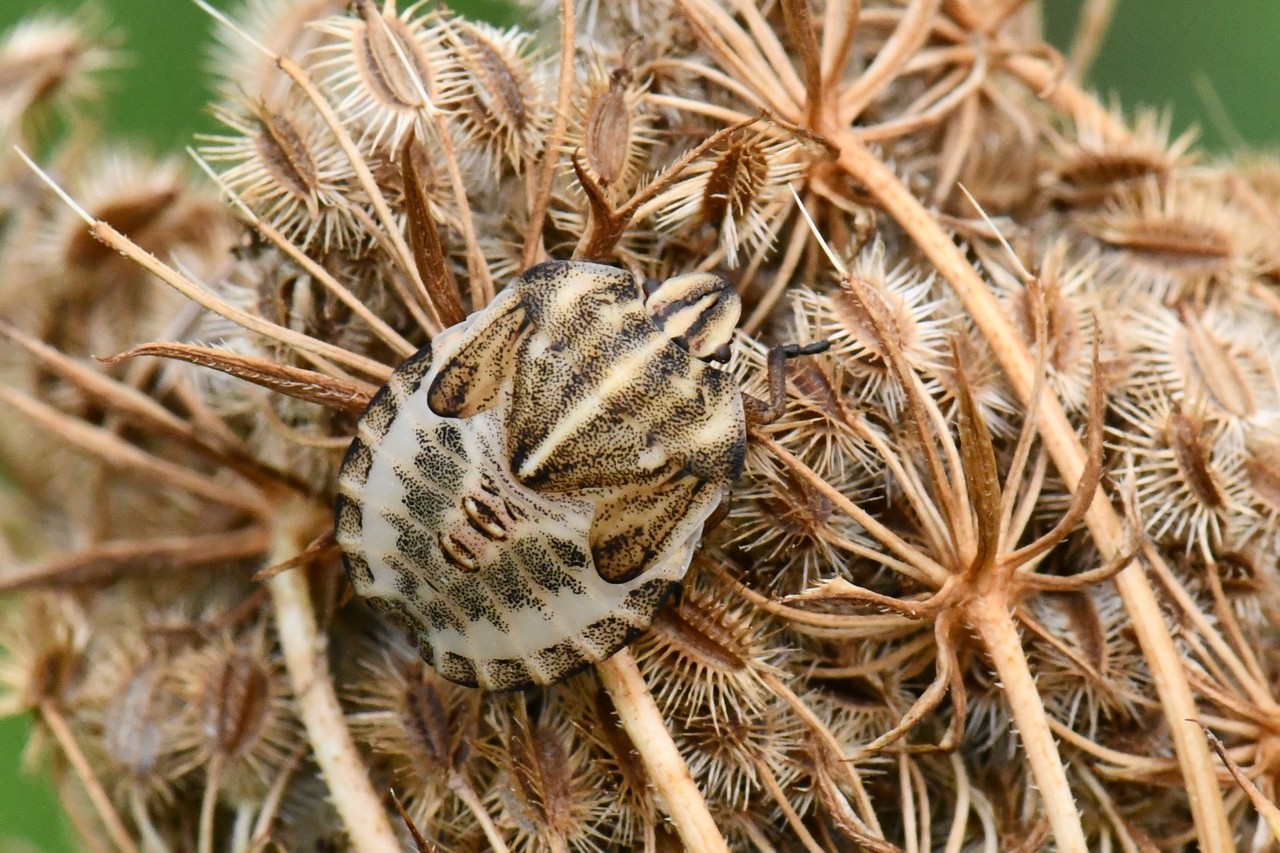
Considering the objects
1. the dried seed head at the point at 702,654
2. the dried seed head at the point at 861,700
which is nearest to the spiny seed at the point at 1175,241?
the dried seed head at the point at 861,700

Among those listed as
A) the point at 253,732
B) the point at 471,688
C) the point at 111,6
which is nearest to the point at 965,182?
the point at 471,688

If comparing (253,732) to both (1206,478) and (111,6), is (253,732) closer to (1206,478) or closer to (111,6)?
(1206,478)

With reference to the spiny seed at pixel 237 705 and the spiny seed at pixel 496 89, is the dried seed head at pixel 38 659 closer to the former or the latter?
the spiny seed at pixel 237 705

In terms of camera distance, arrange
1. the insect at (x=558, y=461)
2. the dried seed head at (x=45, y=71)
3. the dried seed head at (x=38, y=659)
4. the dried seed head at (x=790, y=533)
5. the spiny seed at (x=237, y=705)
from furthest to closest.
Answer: the dried seed head at (x=45, y=71) → the dried seed head at (x=38, y=659) → the spiny seed at (x=237, y=705) → the dried seed head at (x=790, y=533) → the insect at (x=558, y=461)

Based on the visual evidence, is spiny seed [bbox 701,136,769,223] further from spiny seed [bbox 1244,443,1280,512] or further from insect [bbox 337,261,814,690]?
spiny seed [bbox 1244,443,1280,512]

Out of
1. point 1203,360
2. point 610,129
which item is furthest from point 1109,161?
point 610,129

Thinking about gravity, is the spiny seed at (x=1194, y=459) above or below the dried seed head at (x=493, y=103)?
below

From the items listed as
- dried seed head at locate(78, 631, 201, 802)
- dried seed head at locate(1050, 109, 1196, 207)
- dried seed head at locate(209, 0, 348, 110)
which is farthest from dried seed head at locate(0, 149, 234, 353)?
dried seed head at locate(1050, 109, 1196, 207)
